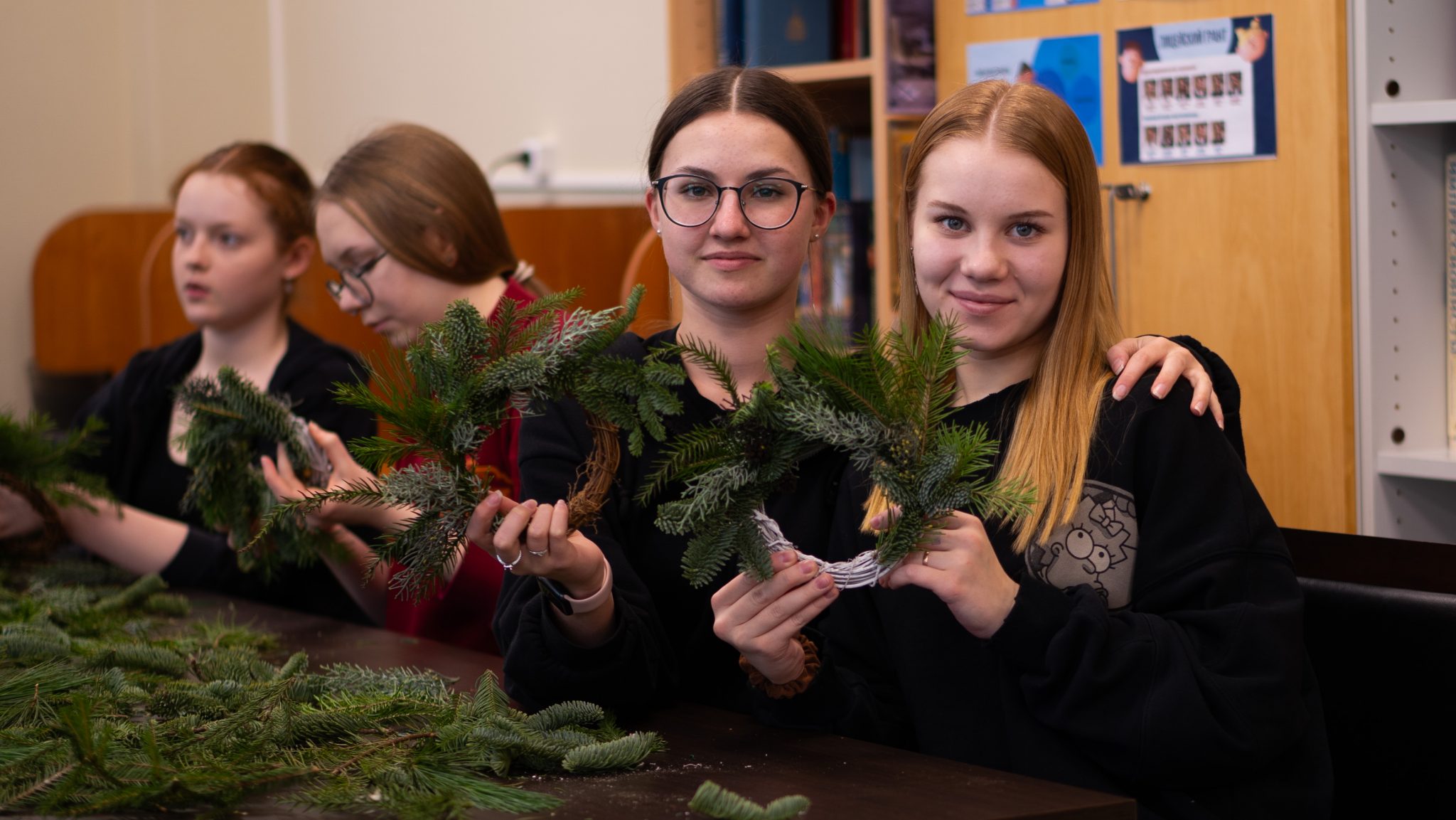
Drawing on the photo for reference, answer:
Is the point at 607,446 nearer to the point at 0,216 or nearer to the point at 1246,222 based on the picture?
the point at 1246,222

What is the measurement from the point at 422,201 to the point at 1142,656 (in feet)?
5.08

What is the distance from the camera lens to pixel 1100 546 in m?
1.47

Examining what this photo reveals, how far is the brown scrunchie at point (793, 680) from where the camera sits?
4.78ft

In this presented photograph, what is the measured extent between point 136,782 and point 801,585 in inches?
24.0

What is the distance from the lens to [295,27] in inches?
213

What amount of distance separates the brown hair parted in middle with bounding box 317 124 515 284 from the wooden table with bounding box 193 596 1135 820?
1.15 meters

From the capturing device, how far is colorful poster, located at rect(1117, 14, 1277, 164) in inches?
86.6

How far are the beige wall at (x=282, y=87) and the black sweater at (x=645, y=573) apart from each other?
2490mm

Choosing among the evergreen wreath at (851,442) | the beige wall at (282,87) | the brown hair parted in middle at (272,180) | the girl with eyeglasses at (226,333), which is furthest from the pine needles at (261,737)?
the beige wall at (282,87)

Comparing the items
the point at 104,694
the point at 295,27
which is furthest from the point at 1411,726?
the point at 295,27

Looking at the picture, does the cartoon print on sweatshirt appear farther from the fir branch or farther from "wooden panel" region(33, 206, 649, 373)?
"wooden panel" region(33, 206, 649, 373)

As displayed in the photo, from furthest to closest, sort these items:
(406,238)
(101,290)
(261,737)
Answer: (101,290) → (406,238) → (261,737)

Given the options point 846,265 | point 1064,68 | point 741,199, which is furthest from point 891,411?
point 846,265

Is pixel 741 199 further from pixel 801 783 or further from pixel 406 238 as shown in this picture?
pixel 406 238
